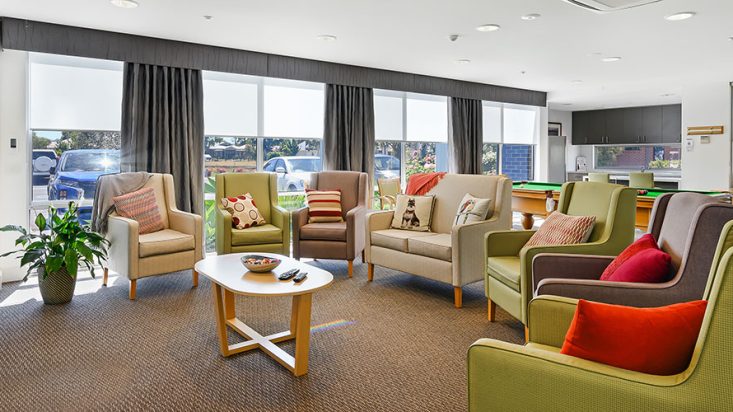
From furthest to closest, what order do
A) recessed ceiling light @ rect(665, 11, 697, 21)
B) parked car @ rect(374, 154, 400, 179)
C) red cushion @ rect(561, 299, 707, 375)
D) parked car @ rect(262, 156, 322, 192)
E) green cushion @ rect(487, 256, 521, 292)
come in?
parked car @ rect(374, 154, 400, 179) < parked car @ rect(262, 156, 322, 192) < recessed ceiling light @ rect(665, 11, 697, 21) < green cushion @ rect(487, 256, 521, 292) < red cushion @ rect(561, 299, 707, 375)

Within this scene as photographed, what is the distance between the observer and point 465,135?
813cm

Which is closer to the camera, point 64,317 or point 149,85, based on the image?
point 64,317

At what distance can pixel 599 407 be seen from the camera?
1.32 meters

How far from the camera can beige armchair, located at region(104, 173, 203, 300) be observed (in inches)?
159

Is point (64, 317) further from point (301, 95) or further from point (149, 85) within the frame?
point (301, 95)

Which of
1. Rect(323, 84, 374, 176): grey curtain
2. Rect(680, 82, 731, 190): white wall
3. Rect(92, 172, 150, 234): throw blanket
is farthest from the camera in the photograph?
Rect(680, 82, 731, 190): white wall

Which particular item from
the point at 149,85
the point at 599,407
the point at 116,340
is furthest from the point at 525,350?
the point at 149,85

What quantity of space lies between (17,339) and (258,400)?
1.87m

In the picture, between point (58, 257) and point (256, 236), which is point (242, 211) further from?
point (58, 257)

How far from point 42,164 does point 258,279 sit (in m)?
3.39

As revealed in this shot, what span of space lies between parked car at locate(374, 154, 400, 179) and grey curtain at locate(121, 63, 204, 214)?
268 cm

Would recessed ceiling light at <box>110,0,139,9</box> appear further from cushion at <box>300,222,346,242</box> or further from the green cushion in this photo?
the green cushion

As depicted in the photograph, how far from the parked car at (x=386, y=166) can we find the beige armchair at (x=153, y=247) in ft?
11.0

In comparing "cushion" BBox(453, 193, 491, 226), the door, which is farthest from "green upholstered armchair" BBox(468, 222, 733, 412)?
the door
